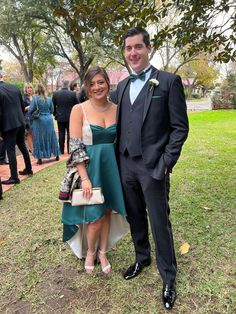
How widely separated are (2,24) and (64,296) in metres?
18.1

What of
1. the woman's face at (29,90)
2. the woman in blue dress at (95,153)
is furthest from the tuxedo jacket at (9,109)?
the woman in blue dress at (95,153)

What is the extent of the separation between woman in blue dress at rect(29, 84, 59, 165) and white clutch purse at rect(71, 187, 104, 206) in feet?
15.6

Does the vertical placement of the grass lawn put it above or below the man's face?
below

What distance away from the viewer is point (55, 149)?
24.6 ft

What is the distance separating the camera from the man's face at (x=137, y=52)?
7.37ft

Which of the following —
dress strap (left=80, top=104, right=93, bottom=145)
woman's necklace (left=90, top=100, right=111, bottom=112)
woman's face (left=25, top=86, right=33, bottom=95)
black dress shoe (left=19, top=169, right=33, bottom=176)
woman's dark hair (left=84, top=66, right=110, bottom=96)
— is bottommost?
black dress shoe (left=19, top=169, right=33, bottom=176)

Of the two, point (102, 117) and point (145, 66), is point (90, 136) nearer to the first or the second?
point (102, 117)

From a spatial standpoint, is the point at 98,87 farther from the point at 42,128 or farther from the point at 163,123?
the point at 42,128

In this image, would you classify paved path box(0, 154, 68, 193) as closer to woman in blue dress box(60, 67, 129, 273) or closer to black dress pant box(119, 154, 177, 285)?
woman in blue dress box(60, 67, 129, 273)

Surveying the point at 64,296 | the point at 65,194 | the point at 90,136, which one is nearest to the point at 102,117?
the point at 90,136

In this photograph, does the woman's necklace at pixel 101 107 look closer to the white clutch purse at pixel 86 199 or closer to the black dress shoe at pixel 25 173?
the white clutch purse at pixel 86 199

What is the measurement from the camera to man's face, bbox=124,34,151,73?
2246 millimetres

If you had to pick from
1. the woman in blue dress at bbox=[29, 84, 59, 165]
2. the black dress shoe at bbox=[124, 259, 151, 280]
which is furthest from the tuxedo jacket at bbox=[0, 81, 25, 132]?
the black dress shoe at bbox=[124, 259, 151, 280]

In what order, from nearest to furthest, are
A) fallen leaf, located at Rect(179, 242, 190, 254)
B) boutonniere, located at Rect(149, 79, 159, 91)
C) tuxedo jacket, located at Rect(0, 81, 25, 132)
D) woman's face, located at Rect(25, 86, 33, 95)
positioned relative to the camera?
boutonniere, located at Rect(149, 79, 159, 91) < fallen leaf, located at Rect(179, 242, 190, 254) < tuxedo jacket, located at Rect(0, 81, 25, 132) < woman's face, located at Rect(25, 86, 33, 95)
